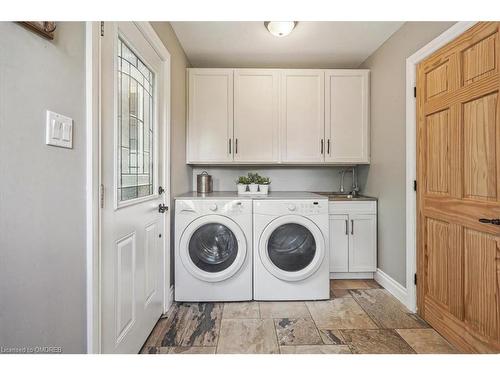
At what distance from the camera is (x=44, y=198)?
803 mm

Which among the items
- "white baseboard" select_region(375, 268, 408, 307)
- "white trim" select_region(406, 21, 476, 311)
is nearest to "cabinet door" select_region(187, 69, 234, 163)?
"white trim" select_region(406, 21, 476, 311)

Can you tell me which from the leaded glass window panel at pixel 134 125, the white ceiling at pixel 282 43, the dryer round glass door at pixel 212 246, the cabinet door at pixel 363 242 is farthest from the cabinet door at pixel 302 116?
the leaded glass window panel at pixel 134 125

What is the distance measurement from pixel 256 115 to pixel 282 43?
2.36 feet

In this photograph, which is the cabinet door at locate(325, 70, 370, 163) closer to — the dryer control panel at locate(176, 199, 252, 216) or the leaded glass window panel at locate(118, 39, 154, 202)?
the dryer control panel at locate(176, 199, 252, 216)

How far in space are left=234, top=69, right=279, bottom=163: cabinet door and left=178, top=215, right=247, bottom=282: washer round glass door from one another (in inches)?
35.5

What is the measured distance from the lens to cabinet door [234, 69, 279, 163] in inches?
110

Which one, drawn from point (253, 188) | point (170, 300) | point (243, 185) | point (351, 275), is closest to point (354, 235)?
point (351, 275)

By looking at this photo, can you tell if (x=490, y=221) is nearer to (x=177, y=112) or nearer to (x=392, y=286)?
(x=392, y=286)

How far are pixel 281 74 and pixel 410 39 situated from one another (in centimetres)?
117

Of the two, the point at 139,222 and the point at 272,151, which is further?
the point at 272,151

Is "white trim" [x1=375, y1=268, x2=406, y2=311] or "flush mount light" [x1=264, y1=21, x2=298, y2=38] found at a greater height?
"flush mount light" [x1=264, y1=21, x2=298, y2=38]

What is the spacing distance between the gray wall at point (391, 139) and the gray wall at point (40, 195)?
2259 millimetres
